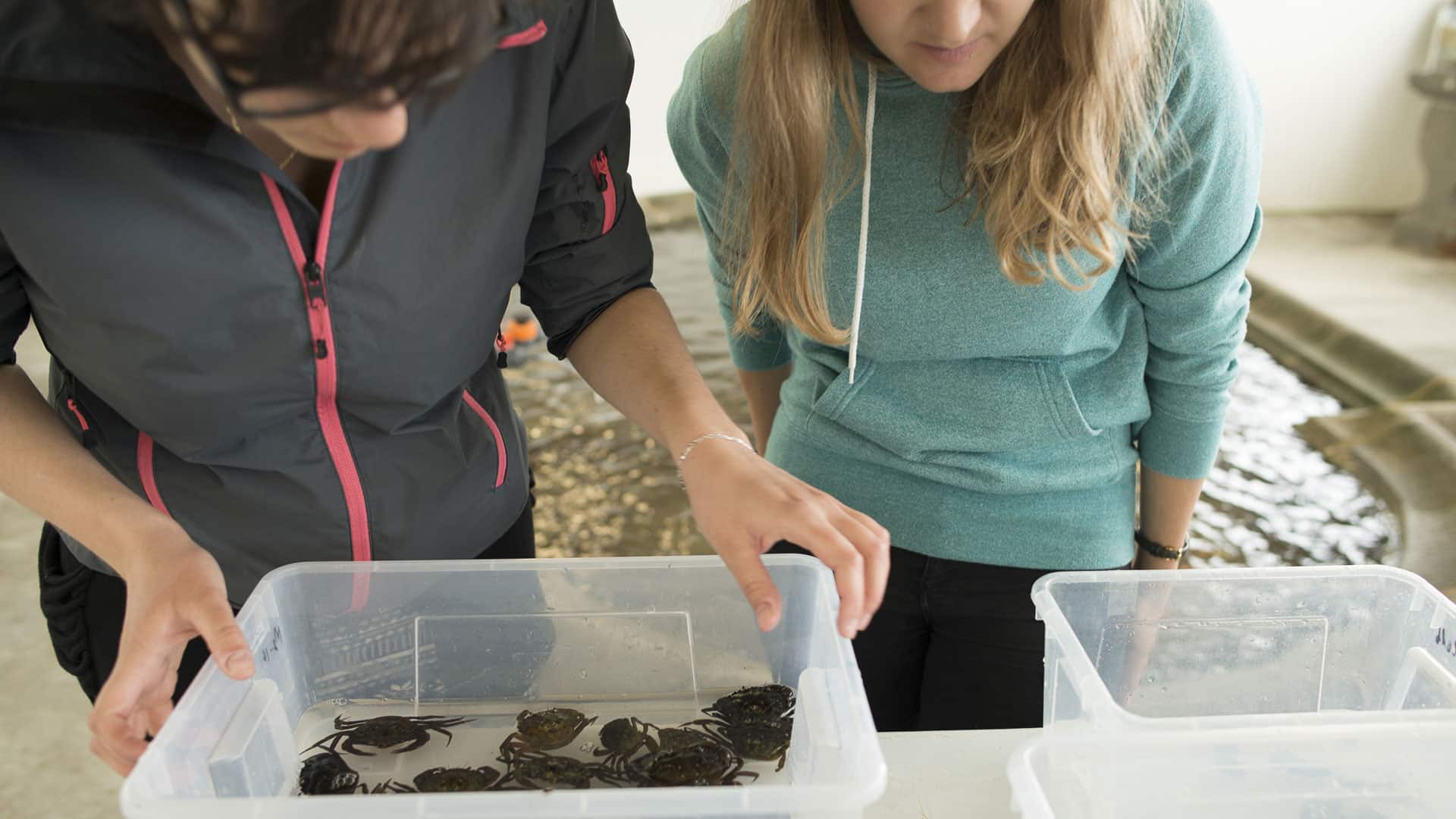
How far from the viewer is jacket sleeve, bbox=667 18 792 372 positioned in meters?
1.23

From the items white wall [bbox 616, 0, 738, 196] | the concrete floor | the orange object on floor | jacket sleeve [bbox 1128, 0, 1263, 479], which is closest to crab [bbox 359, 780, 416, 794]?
jacket sleeve [bbox 1128, 0, 1263, 479]

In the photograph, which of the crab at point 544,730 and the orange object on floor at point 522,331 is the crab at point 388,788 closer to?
the crab at point 544,730

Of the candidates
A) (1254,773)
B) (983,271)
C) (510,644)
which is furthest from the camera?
(983,271)

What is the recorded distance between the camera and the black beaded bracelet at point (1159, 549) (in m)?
1.37

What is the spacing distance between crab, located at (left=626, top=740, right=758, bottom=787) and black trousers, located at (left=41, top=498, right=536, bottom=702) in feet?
1.02

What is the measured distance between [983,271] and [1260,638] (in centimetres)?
43

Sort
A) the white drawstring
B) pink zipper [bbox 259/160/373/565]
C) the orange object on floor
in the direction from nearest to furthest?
pink zipper [bbox 259/160/373/565] < the white drawstring < the orange object on floor

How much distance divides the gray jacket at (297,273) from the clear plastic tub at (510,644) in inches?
3.0

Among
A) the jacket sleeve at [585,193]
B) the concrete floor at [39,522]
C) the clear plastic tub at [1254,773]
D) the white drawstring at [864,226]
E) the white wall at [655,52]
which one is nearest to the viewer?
the clear plastic tub at [1254,773]

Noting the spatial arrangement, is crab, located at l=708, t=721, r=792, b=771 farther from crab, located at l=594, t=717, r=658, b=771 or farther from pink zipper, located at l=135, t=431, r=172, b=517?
pink zipper, located at l=135, t=431, r=172, b=517

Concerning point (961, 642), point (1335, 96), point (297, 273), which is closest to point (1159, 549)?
point (961, 642)

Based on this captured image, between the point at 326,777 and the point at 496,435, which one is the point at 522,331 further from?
the point at 326,777

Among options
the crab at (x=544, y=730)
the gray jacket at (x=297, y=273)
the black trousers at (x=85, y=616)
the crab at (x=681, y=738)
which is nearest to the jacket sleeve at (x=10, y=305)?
the gray jacket at (x=297, y=273)

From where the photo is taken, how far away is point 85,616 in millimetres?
1142
